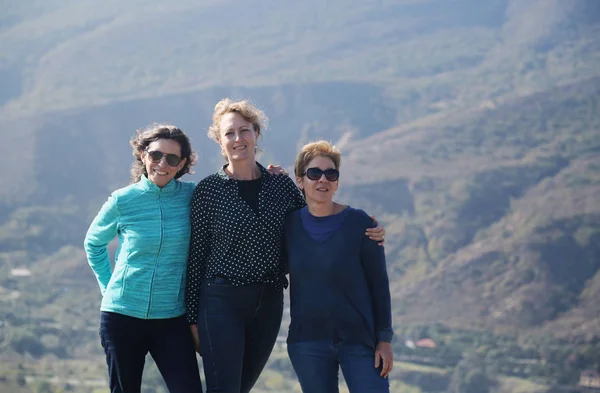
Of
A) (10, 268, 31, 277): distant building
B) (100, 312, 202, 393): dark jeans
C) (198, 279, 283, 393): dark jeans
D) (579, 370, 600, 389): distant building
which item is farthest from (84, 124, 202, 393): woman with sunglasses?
(10, 268, 31, 277): distant building

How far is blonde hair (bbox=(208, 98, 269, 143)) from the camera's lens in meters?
5.04

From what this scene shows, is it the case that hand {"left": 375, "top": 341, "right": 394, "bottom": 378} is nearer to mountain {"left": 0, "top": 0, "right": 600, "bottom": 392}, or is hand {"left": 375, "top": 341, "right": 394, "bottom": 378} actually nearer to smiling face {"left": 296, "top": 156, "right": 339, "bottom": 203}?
smiling face {"left": 296, "top": 156, "right": 339, "bottom": 203}

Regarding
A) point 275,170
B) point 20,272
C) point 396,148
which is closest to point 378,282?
point 275,170

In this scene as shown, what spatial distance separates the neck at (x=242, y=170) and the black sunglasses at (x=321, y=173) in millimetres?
391

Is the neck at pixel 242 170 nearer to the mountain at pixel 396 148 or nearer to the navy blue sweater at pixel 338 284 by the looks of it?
the navy blue sweater at pixel 338 284

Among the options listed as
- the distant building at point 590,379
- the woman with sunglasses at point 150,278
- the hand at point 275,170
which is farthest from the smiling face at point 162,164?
the distant building at point 590,379

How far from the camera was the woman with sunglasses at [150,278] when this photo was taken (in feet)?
15.9

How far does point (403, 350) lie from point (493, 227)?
35.5 metres

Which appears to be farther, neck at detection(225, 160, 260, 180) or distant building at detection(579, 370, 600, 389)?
distant building at detection(579, 370, 600, 389)

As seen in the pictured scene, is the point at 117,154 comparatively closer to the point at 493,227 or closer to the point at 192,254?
the point at 493,227

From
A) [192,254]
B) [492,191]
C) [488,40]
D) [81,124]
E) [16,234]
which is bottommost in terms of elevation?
[192,254]

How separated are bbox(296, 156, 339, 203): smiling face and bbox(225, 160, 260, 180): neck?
1.22 feet

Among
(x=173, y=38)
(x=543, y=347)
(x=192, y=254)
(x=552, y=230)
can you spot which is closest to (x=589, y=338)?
(x=543, y=347)

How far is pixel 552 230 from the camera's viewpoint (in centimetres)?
11188
